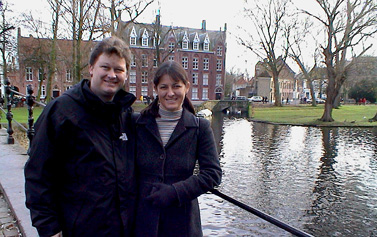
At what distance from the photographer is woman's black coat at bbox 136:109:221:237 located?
189 centimetres

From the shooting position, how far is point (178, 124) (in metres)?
1.95

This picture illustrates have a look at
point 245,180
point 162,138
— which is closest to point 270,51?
point 245,180

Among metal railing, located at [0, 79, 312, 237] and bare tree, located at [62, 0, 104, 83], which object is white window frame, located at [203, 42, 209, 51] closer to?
bare tree, located at [62, 0, 104, 83]

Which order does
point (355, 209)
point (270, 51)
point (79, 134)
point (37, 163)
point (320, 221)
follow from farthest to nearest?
1. point (270, 51)
2. point (355, 209)
3. point (320, 221)
4. point (79, 134)
5. point (37, 163)

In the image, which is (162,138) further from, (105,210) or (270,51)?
(270,51)

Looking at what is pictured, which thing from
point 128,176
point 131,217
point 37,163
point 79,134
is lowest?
point 131,217

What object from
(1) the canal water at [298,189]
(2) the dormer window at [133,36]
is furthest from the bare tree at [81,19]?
(2) the dormer window at [133,36]

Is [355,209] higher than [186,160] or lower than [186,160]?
lower

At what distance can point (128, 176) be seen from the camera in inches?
74.5

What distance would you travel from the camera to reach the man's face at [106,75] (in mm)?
1894

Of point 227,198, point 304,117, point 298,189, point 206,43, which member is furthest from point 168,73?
point 206,43

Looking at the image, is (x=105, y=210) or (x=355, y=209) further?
(x=355, y=209)

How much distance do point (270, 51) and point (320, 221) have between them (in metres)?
40.2

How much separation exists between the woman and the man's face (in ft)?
0.82
